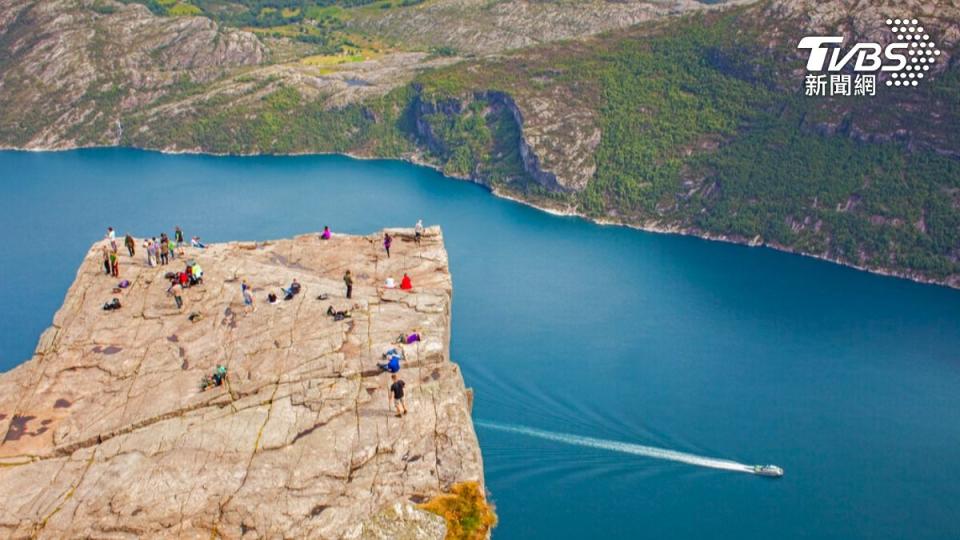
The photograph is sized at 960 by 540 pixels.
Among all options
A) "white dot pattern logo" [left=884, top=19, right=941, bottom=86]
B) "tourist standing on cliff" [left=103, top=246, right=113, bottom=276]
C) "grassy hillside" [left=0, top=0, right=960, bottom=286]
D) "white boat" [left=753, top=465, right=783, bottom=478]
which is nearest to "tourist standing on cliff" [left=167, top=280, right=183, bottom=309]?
"tourist standing on cliff" [left=103, top=246, right=113, bottom=276]

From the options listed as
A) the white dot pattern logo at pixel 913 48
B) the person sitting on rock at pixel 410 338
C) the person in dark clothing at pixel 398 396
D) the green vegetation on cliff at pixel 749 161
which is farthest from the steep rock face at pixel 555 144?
the person in dark clothing at pixel 398 396

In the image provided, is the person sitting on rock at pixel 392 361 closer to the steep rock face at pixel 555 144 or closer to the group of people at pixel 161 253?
the group of people at pixel 161 253

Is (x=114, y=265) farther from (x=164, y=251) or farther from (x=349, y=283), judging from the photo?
(x=349, y=283)

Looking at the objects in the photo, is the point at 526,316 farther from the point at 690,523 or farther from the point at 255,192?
the point at 255,192

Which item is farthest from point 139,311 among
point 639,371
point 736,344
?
point 736,344

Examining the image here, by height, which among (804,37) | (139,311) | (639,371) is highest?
(804,37)

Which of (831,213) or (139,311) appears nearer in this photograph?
(139,311)
